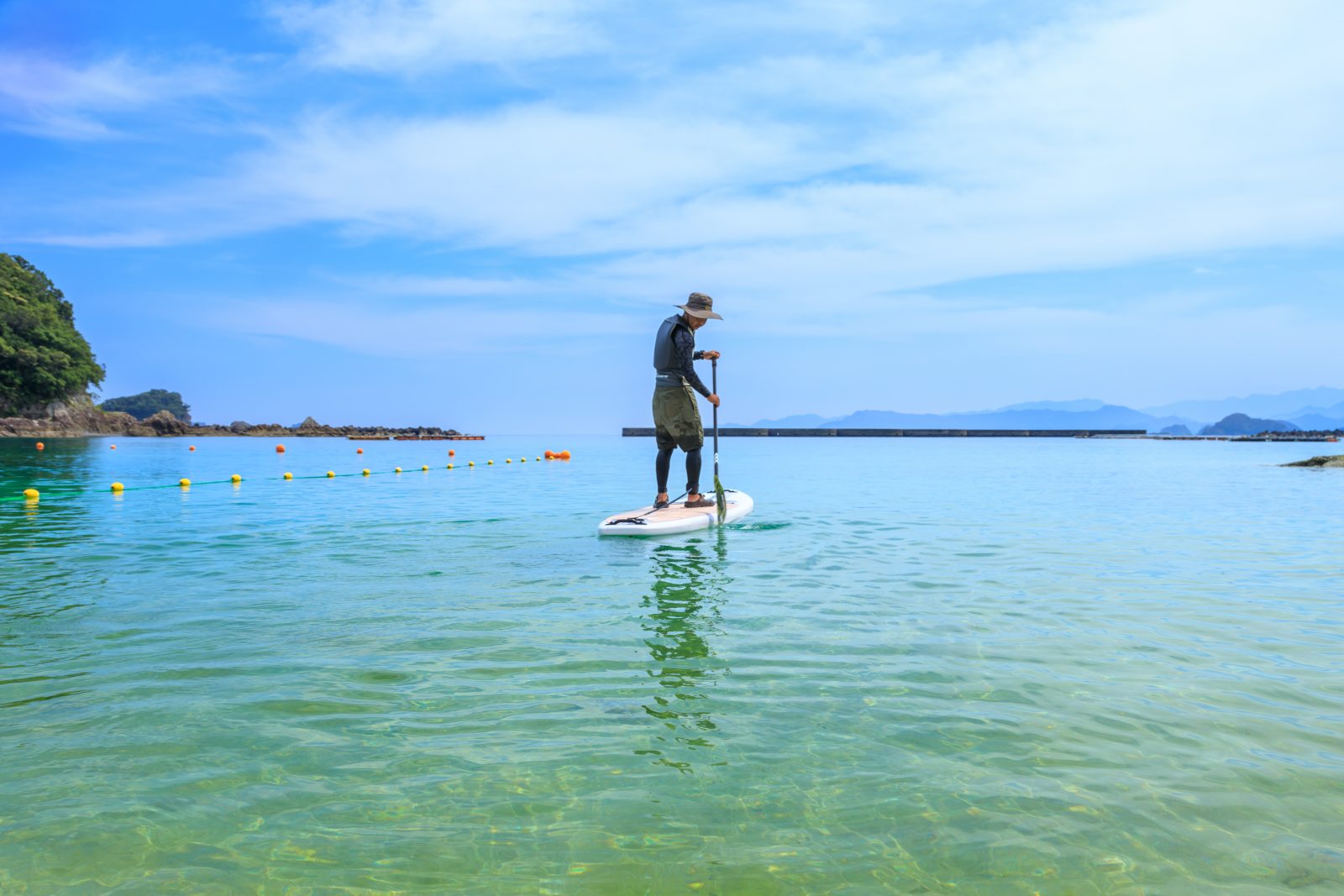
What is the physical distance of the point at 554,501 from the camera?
58.6 feet

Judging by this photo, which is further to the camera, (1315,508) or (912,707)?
(1315,508)

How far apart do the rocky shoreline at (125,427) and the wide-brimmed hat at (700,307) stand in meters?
81.6

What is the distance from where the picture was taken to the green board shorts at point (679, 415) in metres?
12.2

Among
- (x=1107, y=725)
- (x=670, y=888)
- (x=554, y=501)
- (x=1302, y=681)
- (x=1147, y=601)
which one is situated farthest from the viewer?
(x=554, y=501)

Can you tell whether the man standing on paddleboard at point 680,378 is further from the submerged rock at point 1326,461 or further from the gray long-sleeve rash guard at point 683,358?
the submerged rock at point 1326,461

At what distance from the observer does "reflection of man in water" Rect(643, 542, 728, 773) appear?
13.9 feet

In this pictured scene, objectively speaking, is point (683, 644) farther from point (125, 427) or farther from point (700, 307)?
point (125, 427)

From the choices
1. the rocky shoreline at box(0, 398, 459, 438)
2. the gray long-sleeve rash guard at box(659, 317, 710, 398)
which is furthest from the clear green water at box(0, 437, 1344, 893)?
the rocky shoreline at box(0, 398, 459, 438)

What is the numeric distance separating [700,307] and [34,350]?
86.6 m

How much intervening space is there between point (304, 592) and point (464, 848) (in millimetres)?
5412

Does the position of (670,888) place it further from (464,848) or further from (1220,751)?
(1220,751)

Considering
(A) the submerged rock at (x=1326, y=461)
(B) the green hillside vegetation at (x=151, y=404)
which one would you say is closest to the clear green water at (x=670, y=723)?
(A) the submerged rock at (x=1326, y=461)

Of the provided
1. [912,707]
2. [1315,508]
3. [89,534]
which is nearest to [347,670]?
[912,707]

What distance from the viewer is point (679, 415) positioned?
12250 mm
